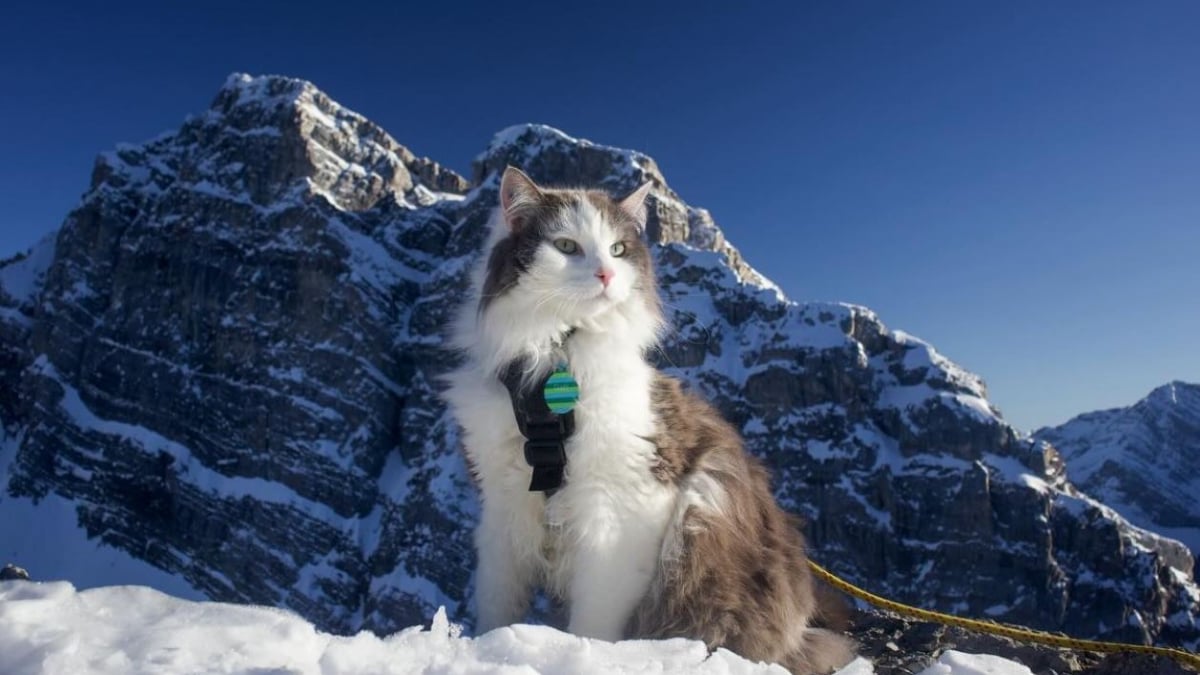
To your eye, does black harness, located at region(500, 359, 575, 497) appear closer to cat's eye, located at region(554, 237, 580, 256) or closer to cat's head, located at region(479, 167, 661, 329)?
cat's head, located at region(479, 167, 661, 329)

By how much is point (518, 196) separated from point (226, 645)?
9.12 ft

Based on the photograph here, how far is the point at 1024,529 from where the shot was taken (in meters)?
106

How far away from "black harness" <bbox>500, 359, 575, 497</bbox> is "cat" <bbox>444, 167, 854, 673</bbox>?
53 millimetres

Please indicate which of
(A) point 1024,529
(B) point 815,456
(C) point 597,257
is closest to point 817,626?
(C) point 597,257

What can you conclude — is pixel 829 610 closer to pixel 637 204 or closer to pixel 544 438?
pixel 544 438

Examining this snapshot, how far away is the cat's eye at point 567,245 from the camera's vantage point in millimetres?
3854

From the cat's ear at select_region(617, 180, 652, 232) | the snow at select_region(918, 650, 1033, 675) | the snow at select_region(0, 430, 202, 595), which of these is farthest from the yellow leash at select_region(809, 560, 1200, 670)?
the snow at select_region(0, 430, 202, 595)

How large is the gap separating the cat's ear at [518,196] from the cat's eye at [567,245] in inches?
12.8

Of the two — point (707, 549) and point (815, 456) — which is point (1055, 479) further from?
point (707, 549)

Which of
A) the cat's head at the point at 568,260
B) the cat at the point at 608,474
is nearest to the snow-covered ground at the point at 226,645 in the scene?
the cat at the point at 608,474

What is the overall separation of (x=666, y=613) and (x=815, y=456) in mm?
116765

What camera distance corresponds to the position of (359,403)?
12862cm

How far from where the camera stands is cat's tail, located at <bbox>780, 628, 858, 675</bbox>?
3.95m

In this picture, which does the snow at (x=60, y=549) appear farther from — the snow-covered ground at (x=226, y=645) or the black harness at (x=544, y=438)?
the snow-covered ground at (x=226, y=645)
